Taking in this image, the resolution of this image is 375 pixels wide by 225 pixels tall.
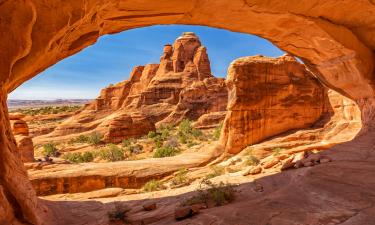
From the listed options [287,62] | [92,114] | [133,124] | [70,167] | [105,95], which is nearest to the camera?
[70,167]

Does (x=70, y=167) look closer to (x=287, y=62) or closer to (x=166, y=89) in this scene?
(x=287, y=62)

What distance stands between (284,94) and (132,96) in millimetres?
51405

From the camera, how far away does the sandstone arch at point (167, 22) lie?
4.46 m

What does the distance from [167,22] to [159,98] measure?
51222 millimetres

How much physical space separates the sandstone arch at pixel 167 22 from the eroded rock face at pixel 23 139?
52.9 ft

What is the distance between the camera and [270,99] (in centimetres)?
1897

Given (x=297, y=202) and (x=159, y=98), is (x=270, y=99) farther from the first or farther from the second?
(x=159, y=98)

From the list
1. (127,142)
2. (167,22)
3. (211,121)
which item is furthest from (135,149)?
(167,22)

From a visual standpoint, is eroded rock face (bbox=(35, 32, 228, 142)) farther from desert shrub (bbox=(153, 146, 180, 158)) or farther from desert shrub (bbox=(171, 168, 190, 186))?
desert shrub (bbox=(171, 168, 190, 186))

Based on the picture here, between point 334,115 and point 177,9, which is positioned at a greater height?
point 177,9

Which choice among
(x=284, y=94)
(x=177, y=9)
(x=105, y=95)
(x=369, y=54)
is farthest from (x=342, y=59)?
(x=105, y=95)

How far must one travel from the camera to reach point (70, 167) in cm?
1689

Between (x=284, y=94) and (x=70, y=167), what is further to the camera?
(x=284, y=94)

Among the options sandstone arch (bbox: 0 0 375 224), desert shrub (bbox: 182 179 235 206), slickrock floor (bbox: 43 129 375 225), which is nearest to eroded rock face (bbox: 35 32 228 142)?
slickrock floor (bbox: 43 129 375 225)
